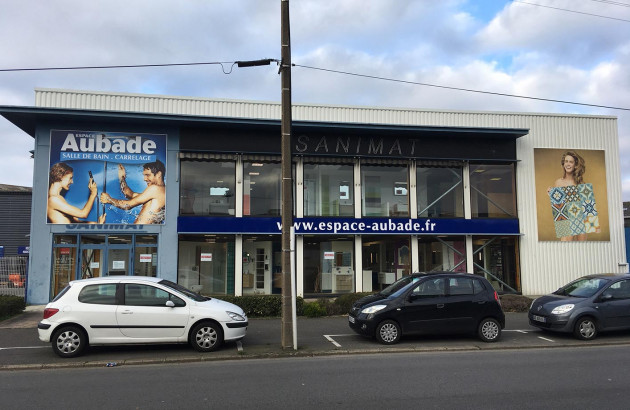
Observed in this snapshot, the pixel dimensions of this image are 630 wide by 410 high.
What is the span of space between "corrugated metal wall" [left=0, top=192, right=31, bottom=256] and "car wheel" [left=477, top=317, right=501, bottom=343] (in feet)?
80.2

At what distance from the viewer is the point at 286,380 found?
24.4ft

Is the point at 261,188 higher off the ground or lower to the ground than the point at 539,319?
higher

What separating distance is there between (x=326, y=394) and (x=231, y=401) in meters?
1.31

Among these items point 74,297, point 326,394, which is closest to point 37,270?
point 74,297

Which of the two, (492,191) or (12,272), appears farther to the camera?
(492,191)

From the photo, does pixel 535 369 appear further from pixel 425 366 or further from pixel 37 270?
pixel 37 270

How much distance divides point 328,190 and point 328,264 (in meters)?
2.93

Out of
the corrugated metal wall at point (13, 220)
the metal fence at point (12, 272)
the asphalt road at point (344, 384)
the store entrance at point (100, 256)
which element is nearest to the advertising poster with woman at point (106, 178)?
the store entrance at point (100, 256)

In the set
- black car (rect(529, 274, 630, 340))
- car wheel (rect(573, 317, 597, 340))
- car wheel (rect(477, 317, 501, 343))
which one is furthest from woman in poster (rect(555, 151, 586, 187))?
car wheel (rect(477, 317, 501, 343))

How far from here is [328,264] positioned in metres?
18.7

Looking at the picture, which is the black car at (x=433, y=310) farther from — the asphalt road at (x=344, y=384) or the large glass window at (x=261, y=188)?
the large glass window at (x=261, y=188)

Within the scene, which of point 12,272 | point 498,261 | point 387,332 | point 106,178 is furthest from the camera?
point 498,261

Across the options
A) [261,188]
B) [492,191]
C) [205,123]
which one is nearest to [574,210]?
[492,191]

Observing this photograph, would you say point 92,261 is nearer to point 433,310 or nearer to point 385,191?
point 385,191
